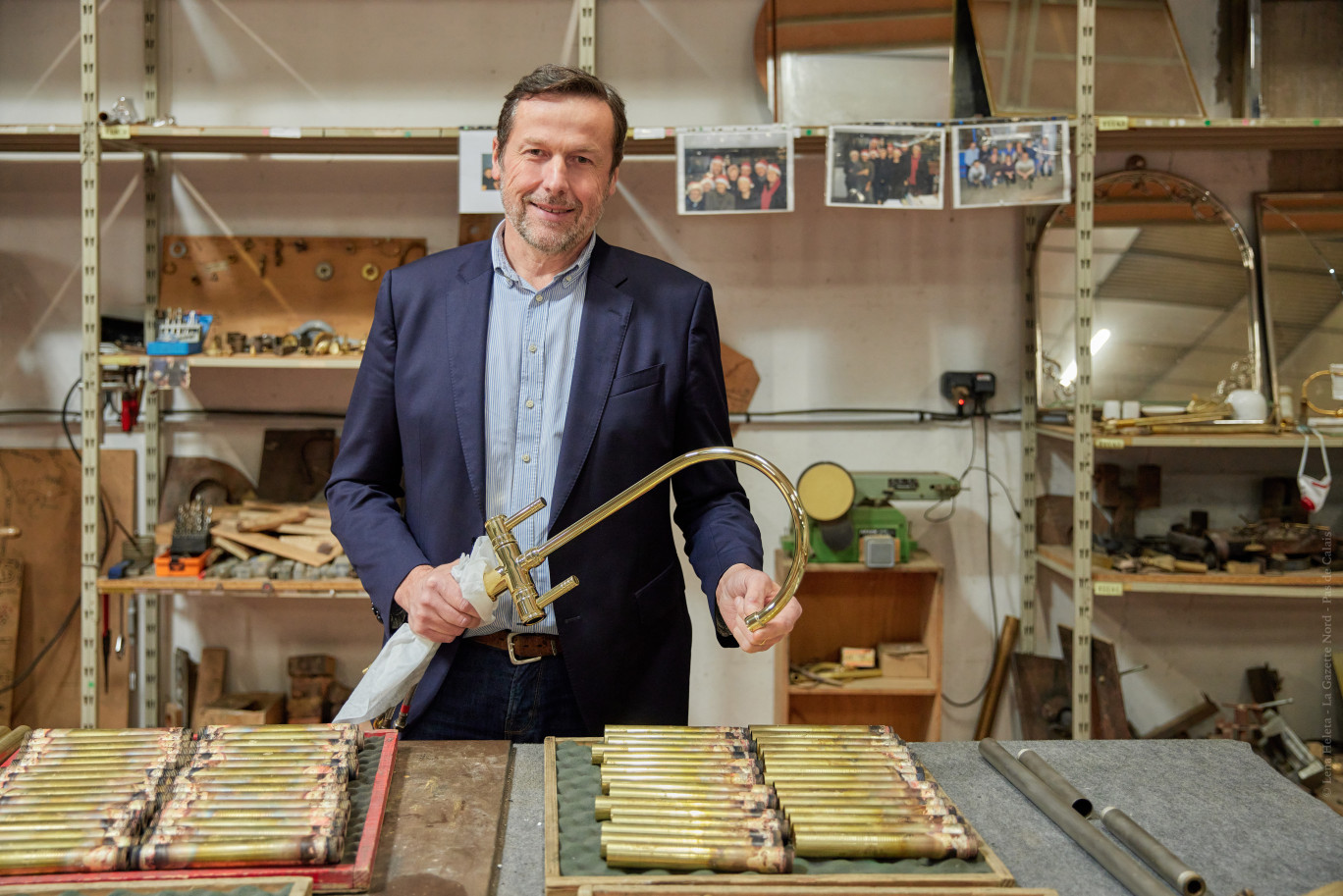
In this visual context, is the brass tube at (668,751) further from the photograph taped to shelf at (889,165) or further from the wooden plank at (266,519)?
the wooden plank at (266,519)

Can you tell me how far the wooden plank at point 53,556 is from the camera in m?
3.09

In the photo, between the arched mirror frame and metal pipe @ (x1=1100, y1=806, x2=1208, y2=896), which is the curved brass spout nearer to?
metal pipe @ (x1=1100, y1=806, x2=1208, y2=896)

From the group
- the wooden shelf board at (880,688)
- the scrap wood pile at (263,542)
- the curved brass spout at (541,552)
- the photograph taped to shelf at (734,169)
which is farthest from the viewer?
the wooden shelf board at (880,688)

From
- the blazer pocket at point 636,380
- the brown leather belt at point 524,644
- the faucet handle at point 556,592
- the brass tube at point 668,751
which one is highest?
the blazer pocket at point 636,380

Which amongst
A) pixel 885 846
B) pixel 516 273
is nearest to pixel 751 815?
pixel 885 846

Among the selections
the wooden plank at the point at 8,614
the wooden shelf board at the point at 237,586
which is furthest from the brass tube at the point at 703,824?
the wooden plank at the point at 8,614

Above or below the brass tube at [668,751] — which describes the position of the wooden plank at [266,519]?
above

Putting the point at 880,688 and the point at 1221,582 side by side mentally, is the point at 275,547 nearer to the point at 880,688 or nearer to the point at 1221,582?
the point at 880,688

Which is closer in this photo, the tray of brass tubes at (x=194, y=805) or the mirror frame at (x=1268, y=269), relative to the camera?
the tray of brass tubes at (x=194, y=805)

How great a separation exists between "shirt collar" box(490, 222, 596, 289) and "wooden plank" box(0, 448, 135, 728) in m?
2.02

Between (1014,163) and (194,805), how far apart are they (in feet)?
7.85

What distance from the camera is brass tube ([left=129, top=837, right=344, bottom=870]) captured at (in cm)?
102

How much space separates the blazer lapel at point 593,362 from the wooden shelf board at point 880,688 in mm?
1562

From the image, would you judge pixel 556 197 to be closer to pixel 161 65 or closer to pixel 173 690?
pixel 161 65
